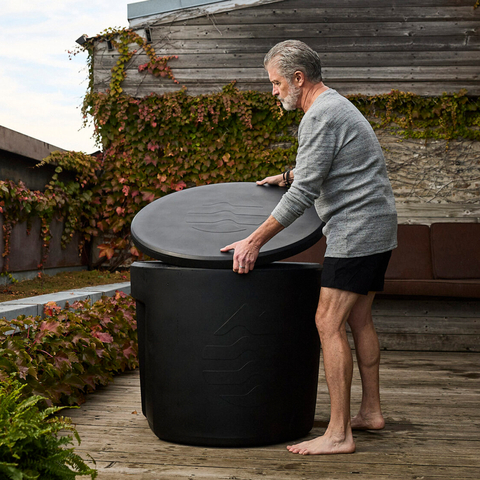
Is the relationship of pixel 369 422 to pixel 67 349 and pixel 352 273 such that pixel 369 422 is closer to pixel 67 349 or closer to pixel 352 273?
pixel 352 273

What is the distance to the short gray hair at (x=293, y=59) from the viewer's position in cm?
197

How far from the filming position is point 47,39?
13.9 feet

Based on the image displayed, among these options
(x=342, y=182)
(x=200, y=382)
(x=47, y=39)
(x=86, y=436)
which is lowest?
(x=86, y=436)

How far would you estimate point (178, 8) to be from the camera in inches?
212

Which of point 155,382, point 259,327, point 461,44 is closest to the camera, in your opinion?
point 259,327

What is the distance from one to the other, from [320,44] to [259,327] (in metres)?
4.14

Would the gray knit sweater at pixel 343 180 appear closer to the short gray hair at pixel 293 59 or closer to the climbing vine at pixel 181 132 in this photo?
the short gray hair at pixel 293 59

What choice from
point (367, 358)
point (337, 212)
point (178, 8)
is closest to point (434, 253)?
point (367, 358)

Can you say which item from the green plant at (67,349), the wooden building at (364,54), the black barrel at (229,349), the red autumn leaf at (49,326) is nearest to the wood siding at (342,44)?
the wooden building at (364,54)

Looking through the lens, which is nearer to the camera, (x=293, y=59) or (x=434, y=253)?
(x=293, y=59)

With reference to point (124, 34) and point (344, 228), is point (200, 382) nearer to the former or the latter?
point (344, 228)

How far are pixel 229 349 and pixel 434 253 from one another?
3151 mm

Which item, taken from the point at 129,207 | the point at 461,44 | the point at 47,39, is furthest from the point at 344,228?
the point at 461,44

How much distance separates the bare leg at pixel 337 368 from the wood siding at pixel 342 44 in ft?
12.5
